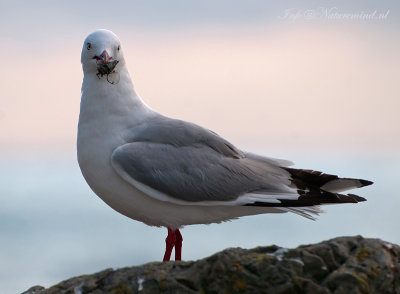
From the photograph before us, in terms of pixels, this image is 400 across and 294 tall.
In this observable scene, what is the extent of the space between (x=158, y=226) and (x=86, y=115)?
2.06 metres

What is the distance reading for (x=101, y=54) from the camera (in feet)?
28.2

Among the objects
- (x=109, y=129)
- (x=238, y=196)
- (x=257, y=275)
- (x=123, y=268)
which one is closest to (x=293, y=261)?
(x=257, y=275)

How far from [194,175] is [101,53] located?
92.8 inches

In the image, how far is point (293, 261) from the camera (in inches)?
215

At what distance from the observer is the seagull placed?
8.23 metres

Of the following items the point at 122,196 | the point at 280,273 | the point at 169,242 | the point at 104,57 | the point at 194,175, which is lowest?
the point at 280,273

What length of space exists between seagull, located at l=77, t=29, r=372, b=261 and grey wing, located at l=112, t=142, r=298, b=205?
0.01 metres

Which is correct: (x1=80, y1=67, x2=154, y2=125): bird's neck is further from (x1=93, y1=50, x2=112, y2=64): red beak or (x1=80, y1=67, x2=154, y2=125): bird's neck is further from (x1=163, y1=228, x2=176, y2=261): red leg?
(x1=163, y1=228, x2=176, y2=261): red leg

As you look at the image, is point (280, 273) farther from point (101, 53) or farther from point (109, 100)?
point (101, 53)

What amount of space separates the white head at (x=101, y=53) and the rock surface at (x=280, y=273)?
394 centimetres

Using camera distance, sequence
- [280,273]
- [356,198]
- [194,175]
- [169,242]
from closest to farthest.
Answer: [280,273]
[194,175]
[169,242]
[356,198]

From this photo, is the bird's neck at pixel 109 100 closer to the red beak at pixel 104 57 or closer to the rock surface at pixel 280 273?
the red beak at pixel 104 57

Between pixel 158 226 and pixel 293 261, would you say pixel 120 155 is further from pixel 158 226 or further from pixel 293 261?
pixel 293 261

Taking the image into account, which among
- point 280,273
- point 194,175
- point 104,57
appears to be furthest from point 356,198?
point 104,57
